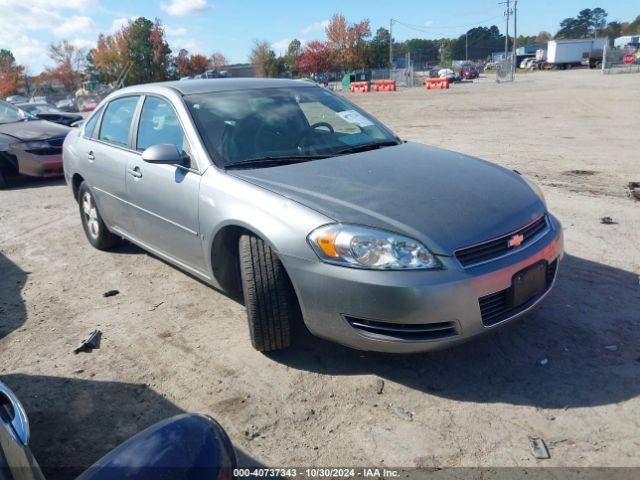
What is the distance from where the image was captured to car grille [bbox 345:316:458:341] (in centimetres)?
272

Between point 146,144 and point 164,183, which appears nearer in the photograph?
point 164,183

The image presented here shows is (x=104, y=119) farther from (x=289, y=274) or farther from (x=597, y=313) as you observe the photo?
(x=597, y=313)

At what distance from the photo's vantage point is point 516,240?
296 cm

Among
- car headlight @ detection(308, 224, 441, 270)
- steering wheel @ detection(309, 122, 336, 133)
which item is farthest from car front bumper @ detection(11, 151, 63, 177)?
car headlight @ detection(308, 224, 441, 270)

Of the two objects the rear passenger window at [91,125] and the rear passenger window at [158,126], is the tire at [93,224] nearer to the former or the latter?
the rear passenger window at [91,125]

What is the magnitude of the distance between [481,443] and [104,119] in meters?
4.38

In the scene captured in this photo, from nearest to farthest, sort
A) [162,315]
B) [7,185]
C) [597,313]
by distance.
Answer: [597,313] < [162,315] < [7,185]

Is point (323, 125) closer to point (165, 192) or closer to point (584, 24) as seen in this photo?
point (165, 192)

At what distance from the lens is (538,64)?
69.4 m

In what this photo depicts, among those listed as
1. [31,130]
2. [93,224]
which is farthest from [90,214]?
[31,130]

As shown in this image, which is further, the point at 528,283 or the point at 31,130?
the point at 31,130

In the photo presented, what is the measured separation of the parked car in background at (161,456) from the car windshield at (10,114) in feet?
32.4

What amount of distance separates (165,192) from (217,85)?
1.10 meters

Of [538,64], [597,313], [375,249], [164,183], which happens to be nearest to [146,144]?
[164,183]
